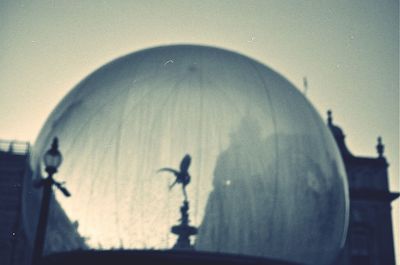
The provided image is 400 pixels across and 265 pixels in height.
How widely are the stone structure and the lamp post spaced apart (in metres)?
26.9

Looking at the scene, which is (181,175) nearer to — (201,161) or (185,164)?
(185,164)

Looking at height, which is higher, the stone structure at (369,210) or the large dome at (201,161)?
the stone structure at (369,210)

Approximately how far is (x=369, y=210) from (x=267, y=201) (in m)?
27.5

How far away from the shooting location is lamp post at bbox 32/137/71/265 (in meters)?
7.50

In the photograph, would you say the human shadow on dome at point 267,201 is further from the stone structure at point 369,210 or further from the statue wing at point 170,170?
the stone structure at point 369,210

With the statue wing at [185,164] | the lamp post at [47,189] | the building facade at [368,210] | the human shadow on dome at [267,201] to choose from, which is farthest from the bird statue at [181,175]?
the building facade at [368,210]

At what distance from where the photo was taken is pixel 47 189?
25.2ft

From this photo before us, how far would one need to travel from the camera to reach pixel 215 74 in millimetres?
8227

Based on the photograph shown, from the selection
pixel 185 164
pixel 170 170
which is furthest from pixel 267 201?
pixel 170 170

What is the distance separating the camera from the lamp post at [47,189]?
750 cm

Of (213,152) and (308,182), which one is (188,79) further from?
(308,182)

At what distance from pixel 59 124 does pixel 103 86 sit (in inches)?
33.3

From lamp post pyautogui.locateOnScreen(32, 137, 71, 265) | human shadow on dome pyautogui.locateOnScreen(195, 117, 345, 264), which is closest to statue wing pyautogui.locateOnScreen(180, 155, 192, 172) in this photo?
human shadow on dome pyautogui.locateOnScreen(195, 117, 345, 264)

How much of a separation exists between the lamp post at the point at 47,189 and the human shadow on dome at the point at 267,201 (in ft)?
6.69
